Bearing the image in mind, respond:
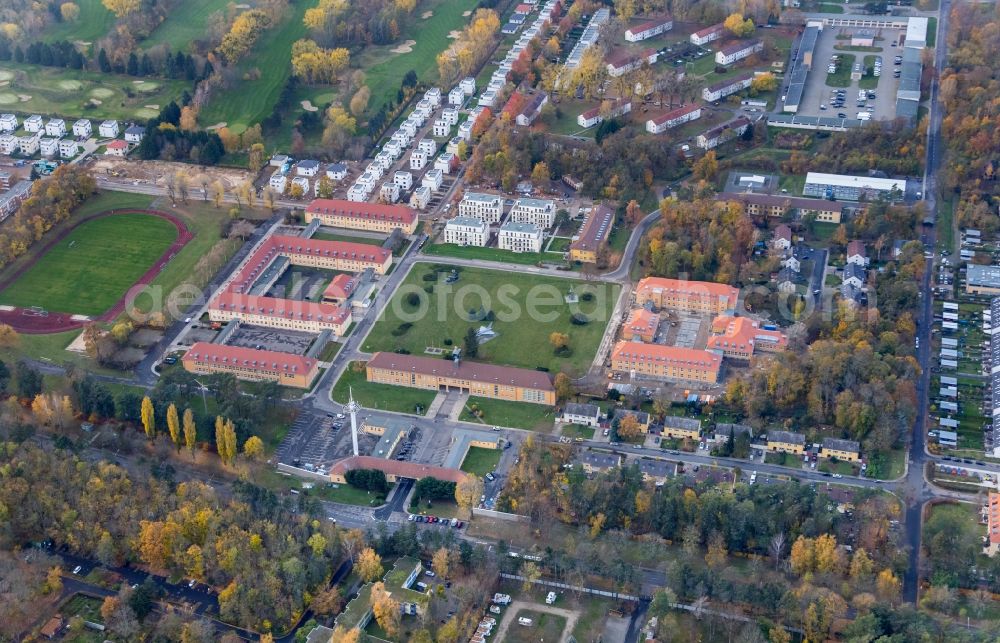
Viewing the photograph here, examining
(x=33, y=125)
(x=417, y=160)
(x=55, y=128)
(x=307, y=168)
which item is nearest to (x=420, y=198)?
(x=417, y=160)

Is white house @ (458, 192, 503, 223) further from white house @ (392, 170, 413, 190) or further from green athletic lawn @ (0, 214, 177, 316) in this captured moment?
green athletic lawn @ (0, 214, 177, 316)

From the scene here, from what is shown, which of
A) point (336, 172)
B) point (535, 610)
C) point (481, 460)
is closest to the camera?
point (535, 610)

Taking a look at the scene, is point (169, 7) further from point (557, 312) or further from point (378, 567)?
point (378, 567)

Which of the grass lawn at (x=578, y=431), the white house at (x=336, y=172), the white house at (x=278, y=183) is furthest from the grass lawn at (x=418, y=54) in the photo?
the grass lawn at (x=578, y=431)

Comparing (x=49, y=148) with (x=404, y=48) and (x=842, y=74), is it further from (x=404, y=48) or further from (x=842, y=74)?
(x=842, y=74)

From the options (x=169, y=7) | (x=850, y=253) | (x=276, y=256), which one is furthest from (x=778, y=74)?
(x=169, y=7)
